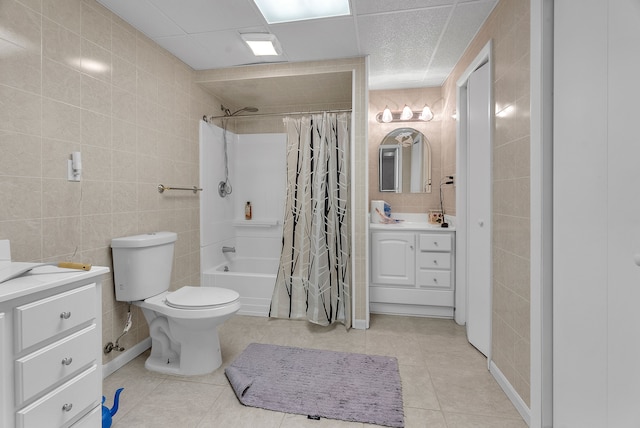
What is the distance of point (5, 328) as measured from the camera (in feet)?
3.05

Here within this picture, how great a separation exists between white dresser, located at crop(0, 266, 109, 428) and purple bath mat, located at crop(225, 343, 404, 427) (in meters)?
0.76

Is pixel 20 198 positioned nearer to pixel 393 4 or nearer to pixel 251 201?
pixel 393 4

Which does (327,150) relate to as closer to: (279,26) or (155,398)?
(279,26)

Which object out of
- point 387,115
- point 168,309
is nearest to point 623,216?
point 168,309

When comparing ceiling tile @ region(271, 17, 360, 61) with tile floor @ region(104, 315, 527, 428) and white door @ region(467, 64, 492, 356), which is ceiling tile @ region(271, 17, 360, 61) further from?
tile floor @ region(104, 315, 527, 428)

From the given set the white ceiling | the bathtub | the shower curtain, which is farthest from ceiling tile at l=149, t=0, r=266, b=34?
the bathtub

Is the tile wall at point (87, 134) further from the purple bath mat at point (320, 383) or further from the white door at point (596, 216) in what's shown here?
the white door at point (596, 216)

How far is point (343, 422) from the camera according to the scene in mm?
1489

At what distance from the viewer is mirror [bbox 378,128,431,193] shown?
3.26 m

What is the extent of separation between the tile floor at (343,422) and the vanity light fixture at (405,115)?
209 centimetres

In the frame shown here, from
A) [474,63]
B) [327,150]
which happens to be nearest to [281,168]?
[327,150]

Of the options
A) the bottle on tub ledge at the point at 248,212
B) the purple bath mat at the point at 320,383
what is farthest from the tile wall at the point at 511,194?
the bottle on tub ledge at the point at 248,212

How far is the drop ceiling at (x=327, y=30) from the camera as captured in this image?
6.05 feet

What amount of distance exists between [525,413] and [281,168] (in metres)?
2.97
